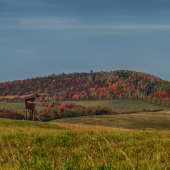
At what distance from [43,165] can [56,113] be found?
320 ft

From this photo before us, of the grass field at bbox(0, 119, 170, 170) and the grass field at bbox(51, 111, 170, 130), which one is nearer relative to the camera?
the grass field at bbox(0, 119, 170, 170)

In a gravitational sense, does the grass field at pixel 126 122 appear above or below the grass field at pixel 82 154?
below

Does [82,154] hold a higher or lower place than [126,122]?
higher

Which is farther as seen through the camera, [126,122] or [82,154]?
[126,122]

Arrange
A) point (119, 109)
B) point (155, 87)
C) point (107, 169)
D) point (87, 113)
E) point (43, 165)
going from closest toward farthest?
1. point (107, 169)
2. point (43, 165)
3. point (87, 113)
4. point (119, 109)
5. point (155, 87)

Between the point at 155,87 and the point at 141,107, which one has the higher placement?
the point at 155,87

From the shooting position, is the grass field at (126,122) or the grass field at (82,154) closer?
the grass field at (82,154)

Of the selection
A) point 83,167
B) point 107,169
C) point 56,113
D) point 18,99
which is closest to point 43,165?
point 83,167

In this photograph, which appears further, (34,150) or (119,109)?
(119,109)

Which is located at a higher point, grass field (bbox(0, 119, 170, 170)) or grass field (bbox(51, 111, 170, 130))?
grass field (bbox(0, 119, 170, 170))

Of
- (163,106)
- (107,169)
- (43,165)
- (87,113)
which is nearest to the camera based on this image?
(107,169)

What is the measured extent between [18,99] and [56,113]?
101311 millimetres

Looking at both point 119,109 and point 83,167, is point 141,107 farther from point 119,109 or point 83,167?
point 83,167

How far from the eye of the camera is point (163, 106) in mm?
148375
